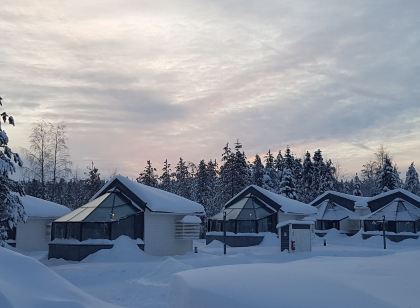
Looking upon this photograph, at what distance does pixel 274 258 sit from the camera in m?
31.8

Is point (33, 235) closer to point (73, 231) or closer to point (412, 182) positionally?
point (73, 231)

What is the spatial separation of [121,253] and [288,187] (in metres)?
38.2

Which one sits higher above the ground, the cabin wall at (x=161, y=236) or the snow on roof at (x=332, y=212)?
the snow on roof at (x=332, y=212)

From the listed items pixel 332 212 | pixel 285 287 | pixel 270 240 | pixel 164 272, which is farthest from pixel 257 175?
pixel 285 287

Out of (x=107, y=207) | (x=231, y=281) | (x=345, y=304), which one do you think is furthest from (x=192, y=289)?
(x=107, y=207)

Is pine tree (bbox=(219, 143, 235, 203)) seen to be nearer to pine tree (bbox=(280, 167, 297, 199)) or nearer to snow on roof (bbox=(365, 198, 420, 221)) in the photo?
pine tree (bbox=(280, 167, 297, 199))

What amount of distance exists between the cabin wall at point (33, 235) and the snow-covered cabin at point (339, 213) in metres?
29.1

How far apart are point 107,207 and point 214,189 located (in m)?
40.6

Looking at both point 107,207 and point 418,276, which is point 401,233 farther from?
point 418,276

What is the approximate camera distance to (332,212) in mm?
56219

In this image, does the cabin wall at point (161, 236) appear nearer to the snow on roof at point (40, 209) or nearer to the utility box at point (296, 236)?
the utility box at point (296, 236)

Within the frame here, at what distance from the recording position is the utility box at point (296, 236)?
1382 inches

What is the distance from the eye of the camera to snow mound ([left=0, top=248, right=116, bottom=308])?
873cm

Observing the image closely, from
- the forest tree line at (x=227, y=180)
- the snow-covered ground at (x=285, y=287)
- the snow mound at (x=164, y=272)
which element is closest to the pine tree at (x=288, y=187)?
the forest tree line at (x=227, y=180)
